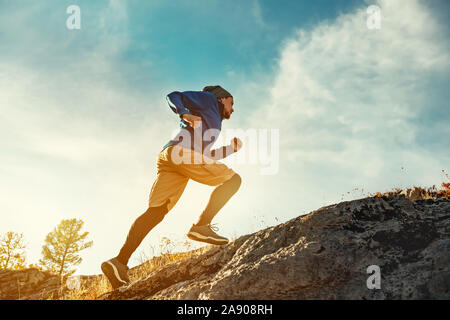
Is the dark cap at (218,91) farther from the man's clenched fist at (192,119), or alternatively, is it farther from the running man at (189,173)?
the man's clenched fist at (192,119)

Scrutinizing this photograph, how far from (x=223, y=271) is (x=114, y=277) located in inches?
50.1

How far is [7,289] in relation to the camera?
7.28 meters

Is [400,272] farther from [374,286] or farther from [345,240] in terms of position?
[345,240]

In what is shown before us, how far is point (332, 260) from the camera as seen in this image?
2453mm

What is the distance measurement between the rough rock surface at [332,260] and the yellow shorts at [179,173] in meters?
0.73

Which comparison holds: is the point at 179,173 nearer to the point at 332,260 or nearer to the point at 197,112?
the point at 197,112

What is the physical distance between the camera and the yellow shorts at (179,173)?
3408 millimetres

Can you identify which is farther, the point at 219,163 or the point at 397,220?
the point at 219,163

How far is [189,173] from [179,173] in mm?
213
